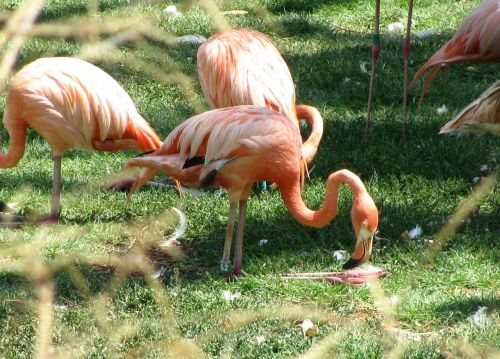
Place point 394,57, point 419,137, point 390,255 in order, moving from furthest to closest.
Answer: point 394,57 → point 419,137 → point 390,255

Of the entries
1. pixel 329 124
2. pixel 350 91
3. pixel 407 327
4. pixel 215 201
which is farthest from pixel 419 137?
pixel 407 327

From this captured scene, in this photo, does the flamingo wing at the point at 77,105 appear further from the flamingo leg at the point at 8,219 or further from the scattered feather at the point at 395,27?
the scattered feather at the point at 395,27

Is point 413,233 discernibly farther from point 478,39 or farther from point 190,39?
point 190,39

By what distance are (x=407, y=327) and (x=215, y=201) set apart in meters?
1.78

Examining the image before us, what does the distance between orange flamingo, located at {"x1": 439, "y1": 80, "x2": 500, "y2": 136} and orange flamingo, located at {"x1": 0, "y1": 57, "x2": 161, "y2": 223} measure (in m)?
1.67

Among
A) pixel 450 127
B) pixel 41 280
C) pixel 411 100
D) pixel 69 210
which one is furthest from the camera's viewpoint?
pixel 411 100

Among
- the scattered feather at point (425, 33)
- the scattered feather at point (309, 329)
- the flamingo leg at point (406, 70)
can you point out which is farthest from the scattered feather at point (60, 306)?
the scattered feather at point (425, 33)

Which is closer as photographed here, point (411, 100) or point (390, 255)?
point (390, 255)

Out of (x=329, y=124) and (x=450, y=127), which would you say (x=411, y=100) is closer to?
(x=329, y=124)

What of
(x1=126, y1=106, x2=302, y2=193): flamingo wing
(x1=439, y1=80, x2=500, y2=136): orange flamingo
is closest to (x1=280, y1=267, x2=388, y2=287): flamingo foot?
(x1=126, y1=106, x2=302, y2=193): flamingo wing

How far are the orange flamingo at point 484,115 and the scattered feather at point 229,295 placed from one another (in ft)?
4.99

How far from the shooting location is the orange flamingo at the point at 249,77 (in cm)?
479

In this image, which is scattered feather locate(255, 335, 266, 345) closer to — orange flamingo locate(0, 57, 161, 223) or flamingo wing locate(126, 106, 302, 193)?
flamingo wing locate(126, 106, 302, 193)

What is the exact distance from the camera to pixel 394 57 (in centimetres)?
723
